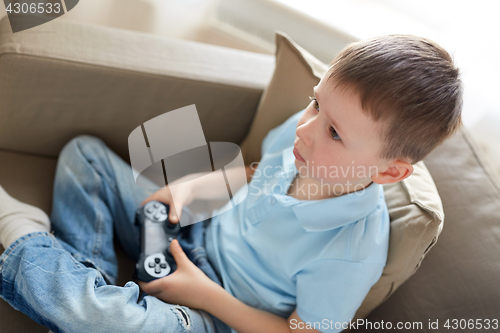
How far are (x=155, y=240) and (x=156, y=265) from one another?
0.05 m

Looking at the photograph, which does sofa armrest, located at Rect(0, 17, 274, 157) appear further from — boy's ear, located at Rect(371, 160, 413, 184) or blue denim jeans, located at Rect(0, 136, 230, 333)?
boy's ear, located at Rect(371, 160, 413, 184)

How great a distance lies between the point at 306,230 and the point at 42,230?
0.44 metres

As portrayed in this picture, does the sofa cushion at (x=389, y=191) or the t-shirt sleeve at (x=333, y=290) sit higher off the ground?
the sofa cushion at (x=389, y=191)

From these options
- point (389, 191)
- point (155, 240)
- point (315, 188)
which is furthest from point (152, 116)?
point (389, 191)

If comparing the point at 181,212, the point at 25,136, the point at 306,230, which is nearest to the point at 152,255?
the point at 181,212

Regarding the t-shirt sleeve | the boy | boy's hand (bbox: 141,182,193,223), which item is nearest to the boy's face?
the boy

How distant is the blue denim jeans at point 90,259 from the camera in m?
0.51

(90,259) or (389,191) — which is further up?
(389,191)

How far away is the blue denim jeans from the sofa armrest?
7cm

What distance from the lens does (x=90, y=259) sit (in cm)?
65

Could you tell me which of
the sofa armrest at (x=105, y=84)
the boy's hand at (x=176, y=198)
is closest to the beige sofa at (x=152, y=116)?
the sofa armrest at (x=105, y=84)

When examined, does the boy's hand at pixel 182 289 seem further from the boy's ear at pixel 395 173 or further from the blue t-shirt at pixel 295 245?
the boy's ear at pixel 395 173

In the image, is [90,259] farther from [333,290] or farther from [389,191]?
[389,191]

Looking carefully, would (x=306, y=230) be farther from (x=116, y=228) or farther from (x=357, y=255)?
(x=116, y=228)
